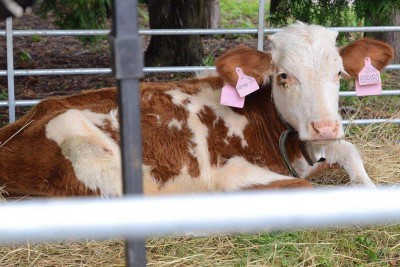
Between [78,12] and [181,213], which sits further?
[78,12]

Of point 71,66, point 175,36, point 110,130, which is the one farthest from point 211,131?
point 71,66

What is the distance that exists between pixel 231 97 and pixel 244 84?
116 mm

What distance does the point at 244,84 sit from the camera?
450 cm

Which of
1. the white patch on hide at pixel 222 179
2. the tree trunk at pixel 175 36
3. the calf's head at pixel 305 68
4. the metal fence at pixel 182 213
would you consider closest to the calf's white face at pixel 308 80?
the calf's head at pixel 305 68

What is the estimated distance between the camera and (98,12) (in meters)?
7.89

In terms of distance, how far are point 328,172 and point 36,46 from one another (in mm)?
7259

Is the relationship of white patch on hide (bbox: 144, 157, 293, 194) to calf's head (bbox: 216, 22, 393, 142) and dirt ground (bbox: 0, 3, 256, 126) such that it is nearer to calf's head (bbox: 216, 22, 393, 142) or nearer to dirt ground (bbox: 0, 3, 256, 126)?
calf's head (bbox: 216, 22, 393, 142)

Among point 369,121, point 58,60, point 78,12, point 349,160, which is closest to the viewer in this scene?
point 349,160

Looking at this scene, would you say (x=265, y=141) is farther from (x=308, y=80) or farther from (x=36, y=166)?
(x=36, y=166)

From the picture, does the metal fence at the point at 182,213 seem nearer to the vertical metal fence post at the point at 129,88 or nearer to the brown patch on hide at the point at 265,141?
the vertical metal fence post at the point at 129,88

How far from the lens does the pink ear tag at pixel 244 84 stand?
14.7 feet

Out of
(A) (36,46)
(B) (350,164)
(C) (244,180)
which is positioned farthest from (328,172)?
(A) (36,46)

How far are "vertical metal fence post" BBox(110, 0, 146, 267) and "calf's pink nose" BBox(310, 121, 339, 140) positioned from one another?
2.54 meters

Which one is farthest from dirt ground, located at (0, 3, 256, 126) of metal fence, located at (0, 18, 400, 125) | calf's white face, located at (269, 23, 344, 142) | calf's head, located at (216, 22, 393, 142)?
calf's white face, located at (269, 23, 344, 142)
